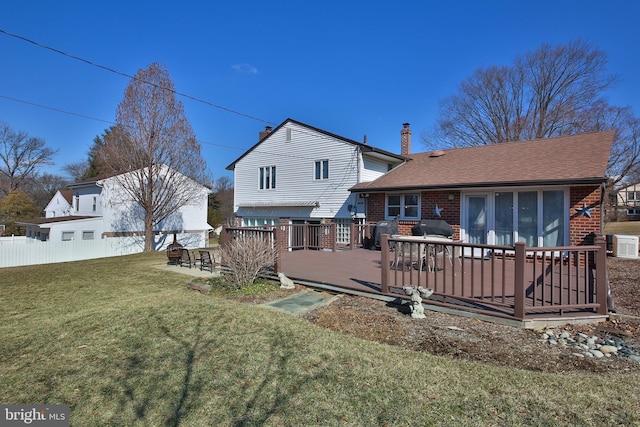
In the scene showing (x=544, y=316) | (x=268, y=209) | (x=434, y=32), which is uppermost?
(x=434, y=32)

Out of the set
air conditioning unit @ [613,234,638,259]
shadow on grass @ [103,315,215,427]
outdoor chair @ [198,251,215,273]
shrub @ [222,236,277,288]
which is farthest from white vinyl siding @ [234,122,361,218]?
shadow on grass @ [103,315,215,427]

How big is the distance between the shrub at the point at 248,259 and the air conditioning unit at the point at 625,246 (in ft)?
43.8

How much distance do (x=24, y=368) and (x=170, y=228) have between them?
24583 millimetres

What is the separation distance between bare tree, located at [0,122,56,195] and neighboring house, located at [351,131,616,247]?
43335 millimetres

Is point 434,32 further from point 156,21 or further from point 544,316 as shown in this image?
point 544,316

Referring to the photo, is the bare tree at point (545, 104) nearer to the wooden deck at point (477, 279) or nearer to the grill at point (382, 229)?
the grill at point (382, 229)

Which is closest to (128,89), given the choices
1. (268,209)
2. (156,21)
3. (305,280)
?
(156,21)

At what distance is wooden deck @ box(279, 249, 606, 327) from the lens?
4.71 metres

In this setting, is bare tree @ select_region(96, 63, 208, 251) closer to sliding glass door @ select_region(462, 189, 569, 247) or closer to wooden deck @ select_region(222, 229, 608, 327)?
wooden deck @ select_region(222, 229, 608, 327)

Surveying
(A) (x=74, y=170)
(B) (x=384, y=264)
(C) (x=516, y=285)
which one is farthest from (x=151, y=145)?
(A) (x=74, y=170)

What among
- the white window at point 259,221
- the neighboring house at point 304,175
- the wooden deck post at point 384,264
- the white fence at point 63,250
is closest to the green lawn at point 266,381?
the wooden deck post at point 384,264

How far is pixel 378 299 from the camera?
6.05 meters

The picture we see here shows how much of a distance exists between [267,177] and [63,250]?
41.1 ft

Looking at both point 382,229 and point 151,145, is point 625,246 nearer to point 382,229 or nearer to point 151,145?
point 382,229
